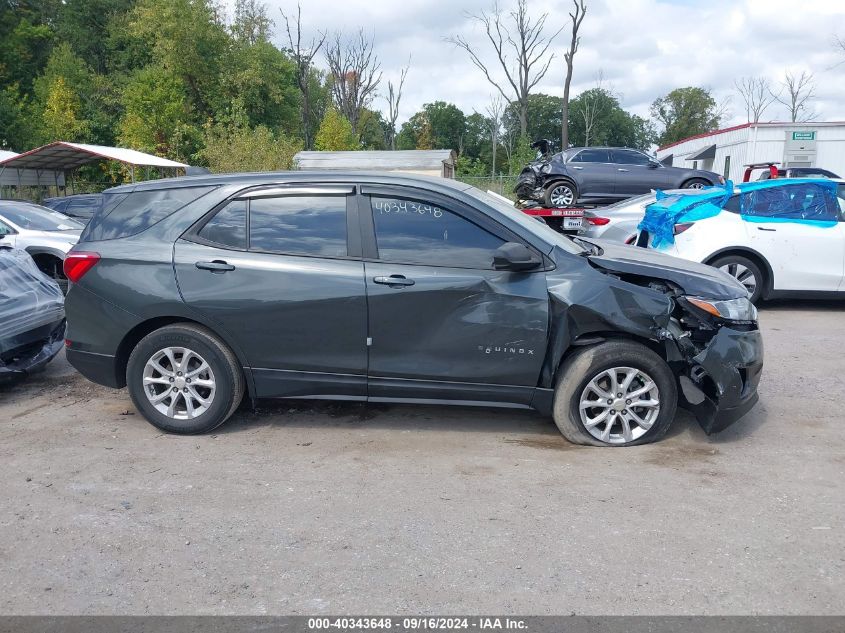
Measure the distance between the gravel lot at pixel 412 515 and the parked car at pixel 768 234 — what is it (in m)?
3.52

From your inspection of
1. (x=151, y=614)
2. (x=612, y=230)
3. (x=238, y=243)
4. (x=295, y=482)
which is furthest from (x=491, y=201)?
(x=612, y=230)

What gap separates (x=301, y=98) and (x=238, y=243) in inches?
1887

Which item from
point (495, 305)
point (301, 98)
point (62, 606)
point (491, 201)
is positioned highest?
point (301, 98)

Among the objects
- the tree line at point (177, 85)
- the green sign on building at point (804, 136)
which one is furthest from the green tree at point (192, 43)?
the green sign on building at point (804, 136)

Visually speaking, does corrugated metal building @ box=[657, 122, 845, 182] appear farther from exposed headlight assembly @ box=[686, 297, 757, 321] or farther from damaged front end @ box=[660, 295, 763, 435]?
damaged front end @ box=[660, 295, 763, 435]

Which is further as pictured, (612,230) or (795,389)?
(612,230)

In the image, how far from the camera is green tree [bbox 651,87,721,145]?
83.5 m

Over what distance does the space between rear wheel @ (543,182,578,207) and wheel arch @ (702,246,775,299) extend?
568 cm

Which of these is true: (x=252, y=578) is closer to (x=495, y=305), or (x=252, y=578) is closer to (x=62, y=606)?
(x=62, y=606)

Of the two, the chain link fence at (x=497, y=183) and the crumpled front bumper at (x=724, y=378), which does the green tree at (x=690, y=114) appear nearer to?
the chain link fence at (x=497, y=183)

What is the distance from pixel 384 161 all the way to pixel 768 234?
→ 665 inches

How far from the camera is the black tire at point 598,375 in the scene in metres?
4.67

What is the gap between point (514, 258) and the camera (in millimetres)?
4613

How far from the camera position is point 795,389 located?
242 inches
